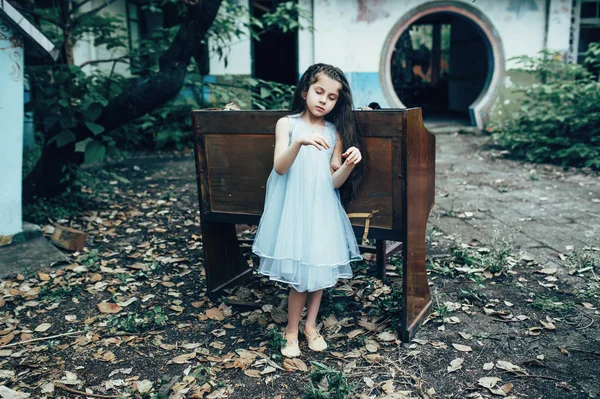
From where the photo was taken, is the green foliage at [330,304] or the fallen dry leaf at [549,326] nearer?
the fallen dry leaf at [549,326]

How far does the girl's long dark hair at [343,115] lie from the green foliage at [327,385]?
0.89 meters

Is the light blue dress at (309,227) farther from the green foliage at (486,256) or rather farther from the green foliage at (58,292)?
the green foliage at (58,292)

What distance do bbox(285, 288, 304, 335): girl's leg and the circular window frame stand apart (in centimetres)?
827

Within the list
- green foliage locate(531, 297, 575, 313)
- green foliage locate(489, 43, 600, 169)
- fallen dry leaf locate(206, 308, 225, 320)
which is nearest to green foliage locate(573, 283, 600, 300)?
green foliage locate(531, 297, 575, 313)

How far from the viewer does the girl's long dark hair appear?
2.75 meters

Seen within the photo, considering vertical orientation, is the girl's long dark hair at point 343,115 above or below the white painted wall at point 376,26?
below

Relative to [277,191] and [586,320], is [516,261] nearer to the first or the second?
[586,320]

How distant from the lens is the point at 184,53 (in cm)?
531

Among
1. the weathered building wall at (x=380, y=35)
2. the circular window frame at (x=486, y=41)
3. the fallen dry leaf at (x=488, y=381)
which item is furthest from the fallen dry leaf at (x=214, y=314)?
the circular window frame at (x=486, y=41)

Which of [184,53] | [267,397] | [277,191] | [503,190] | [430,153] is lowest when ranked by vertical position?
[267,397]

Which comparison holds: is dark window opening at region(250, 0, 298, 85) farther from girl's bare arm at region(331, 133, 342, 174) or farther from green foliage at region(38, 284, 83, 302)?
girl's bare arm at region(331, 133, 342, 174)

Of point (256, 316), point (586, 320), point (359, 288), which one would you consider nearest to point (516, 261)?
point (586, 320)

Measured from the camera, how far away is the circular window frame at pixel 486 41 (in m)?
10.7

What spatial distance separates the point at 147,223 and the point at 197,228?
562 millimetres
